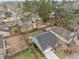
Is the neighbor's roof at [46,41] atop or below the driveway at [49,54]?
atop

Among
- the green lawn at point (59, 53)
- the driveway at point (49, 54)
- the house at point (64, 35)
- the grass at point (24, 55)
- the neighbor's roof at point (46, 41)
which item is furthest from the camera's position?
the house at point (64, 35)

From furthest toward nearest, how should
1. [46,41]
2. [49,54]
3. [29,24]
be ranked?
1. [29,24]
2. [46,41]
3. [49,54]

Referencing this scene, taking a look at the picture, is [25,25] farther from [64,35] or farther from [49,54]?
[49,54]

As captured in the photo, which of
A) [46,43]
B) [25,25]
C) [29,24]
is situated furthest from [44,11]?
[46,43]

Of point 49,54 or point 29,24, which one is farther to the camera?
point 29,24

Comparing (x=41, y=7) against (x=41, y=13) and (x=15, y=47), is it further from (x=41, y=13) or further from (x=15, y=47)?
(x=15, y=47)

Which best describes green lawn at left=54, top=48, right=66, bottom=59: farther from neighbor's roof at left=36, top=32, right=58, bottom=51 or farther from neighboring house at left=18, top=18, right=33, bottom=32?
neighboring house at left=18, top=18, right=33, bottom=32

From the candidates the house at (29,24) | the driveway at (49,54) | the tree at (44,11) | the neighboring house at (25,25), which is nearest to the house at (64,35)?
the driveway at (49,54)

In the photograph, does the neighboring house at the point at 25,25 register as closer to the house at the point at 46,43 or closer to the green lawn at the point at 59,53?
the house at the point at 46,43
